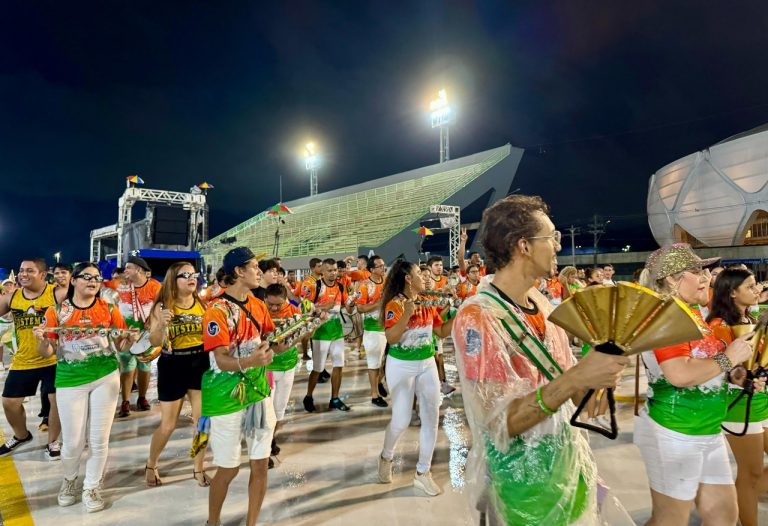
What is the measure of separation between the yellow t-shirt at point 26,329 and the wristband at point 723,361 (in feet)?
19.6

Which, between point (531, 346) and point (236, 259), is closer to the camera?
point (531, 346)

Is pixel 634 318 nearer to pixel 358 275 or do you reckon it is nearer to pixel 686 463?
pixel 686 463

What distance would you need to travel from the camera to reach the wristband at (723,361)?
7.01 ft

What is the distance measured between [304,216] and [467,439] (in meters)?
39.4

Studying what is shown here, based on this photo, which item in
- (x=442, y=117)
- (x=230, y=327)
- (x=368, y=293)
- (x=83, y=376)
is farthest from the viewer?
(x=442, y=117)

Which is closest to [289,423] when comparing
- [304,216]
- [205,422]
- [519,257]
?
[205,422]

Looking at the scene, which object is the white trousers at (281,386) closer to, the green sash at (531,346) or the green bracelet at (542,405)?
the green sash at (531,346)

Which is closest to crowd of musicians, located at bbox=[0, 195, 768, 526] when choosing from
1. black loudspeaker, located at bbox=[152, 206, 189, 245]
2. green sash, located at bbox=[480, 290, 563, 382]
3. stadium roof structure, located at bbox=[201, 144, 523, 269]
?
green sash, located at bbox=[480, 290, 563, 382]

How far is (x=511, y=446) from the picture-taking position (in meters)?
1.49

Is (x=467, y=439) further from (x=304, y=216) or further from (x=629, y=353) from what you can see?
(x=304, y=216)

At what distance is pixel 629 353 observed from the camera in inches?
47.0

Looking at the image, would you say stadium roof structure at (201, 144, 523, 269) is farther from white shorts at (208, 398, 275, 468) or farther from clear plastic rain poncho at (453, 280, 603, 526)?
clear plastic rain poncho at (453, 280, 603, 526)

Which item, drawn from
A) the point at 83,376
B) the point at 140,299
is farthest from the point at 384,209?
the point at 83,376

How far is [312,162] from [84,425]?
4523cm
